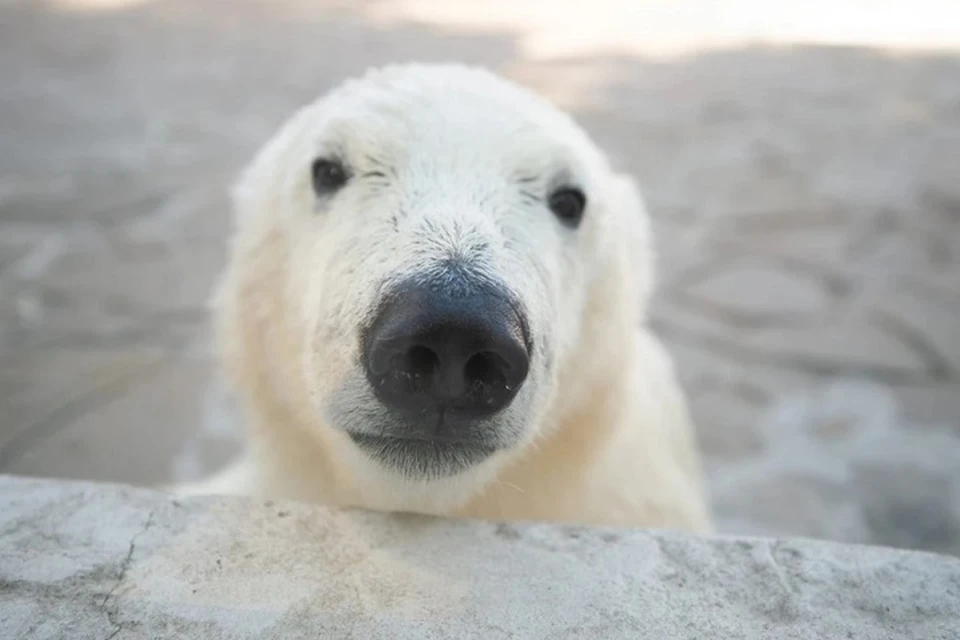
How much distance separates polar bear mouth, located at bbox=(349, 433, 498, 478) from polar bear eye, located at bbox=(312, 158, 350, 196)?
81 centimetres

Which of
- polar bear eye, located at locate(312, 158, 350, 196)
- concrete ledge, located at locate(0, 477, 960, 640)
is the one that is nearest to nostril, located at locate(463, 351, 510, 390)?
concrete ledge, located at locate(0, 477, 960, 640)

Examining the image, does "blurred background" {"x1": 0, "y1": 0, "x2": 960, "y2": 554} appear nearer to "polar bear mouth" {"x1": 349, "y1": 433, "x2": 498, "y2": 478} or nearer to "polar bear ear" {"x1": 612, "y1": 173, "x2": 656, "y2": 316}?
"polar bear ear" {"x1": 612, "y1": 173, "x2": 656, "y2": 316}

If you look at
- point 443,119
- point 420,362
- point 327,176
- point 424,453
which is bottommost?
point 424,453

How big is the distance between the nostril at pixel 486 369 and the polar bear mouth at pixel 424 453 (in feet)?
0.65

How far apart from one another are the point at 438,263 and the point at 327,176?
0.82m

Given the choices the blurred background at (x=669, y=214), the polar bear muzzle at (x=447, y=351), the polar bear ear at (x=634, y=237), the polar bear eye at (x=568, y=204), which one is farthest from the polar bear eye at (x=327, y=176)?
the blurred background at (x=669, y=214)

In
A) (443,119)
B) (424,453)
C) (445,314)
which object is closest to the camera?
(445,314)

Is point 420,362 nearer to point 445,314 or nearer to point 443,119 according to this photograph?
point 445,314

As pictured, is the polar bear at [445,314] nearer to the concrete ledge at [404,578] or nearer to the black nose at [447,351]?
the black nose at [447,351]

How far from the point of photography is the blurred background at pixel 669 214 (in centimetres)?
390

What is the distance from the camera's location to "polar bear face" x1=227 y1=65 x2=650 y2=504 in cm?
146

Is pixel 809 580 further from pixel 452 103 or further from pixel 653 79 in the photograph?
pixel 653 79

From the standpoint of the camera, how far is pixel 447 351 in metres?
1.40

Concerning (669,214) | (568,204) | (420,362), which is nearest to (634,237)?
(568,204)
